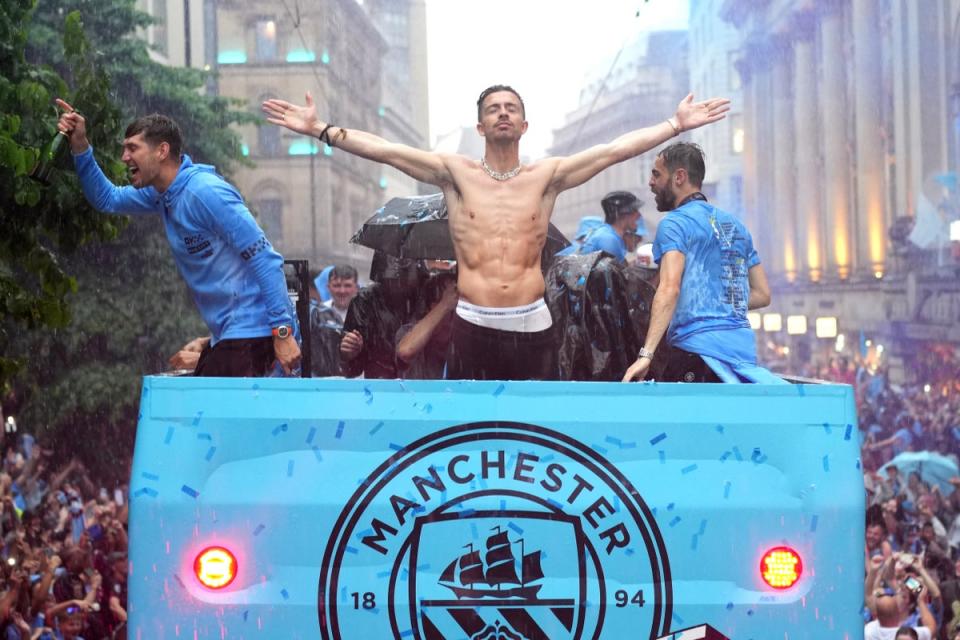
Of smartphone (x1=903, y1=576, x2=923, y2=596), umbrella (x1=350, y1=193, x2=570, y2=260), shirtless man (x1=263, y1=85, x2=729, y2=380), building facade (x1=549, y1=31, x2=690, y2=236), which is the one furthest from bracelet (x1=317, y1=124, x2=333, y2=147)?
building facade (x1=549, y1=31, x2=690, y2=236)

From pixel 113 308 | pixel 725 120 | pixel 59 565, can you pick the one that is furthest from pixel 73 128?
pixel 725 120

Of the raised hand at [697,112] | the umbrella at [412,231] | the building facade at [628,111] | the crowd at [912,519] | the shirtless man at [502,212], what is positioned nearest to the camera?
the shirtless man at [502,212]

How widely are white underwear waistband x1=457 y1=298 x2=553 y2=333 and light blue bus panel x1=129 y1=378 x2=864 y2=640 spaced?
50.9 inches

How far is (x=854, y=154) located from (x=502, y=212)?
162 feet

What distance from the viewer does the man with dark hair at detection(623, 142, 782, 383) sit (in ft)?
16.7

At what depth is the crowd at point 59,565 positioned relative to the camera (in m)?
9.92

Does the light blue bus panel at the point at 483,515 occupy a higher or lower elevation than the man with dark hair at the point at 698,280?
lower

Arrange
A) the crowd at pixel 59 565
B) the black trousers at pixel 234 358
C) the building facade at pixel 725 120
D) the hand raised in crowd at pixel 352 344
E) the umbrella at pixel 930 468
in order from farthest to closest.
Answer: the building facade at pixel 725 120
the umbrella at pixel 930 468
the crowd at pixel 59 565
the hand raised in crowd at pixel 352 344
the black trousers at pixel 234 358

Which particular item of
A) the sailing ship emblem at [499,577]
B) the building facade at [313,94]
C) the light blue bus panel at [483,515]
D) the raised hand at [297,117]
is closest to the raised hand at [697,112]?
the raised hand at [297,117]

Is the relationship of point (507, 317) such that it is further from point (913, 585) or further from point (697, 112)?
point (913, 585)

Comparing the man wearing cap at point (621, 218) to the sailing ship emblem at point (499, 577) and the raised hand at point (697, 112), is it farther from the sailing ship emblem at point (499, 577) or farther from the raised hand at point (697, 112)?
the sailing ship emblem at point (499, 577)

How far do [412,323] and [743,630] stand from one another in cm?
302

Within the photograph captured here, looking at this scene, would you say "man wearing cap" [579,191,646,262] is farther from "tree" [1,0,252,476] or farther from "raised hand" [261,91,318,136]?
"tree" [1,0,252,476]

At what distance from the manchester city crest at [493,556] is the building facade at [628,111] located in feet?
283
